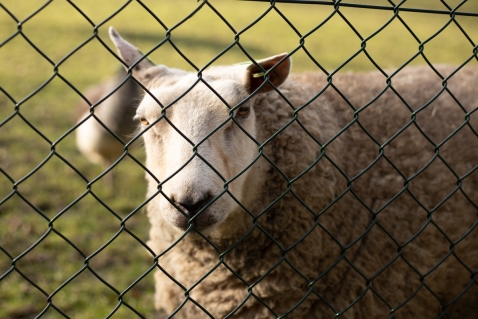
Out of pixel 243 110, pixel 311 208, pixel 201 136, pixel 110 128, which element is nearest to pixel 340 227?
pixel 311 208

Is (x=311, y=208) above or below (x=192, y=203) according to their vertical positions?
below

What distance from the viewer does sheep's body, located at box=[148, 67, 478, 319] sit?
280 centimetres

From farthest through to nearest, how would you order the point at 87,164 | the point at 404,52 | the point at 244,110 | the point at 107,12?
the point at 107,12 → the point at 404,52 → the point at 87,164 → the point at 244,110

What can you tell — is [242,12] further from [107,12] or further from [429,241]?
[429,241]

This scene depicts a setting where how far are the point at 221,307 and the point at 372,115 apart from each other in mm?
1497

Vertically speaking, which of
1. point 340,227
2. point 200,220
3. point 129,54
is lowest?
point 340,227

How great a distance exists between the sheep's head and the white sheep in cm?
1

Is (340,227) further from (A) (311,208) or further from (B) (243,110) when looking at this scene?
(B) (243,110)

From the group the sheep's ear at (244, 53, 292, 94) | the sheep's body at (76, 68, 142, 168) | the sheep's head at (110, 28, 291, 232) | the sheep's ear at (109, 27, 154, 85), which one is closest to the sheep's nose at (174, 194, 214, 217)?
the sheep's head at (110, 28, 291, 232)

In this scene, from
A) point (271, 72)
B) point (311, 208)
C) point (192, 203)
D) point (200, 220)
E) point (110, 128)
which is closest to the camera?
point (192, 203)

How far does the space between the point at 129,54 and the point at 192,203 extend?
113 centimetres

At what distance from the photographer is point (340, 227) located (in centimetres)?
289

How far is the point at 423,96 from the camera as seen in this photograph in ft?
10.8

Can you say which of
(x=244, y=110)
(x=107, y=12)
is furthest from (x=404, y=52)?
(x=244, y=110)
